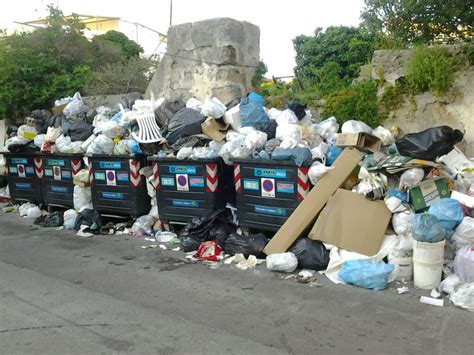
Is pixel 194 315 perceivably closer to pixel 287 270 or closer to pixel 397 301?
pixel 287 270

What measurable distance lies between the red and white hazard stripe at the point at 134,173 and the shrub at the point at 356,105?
2976mm

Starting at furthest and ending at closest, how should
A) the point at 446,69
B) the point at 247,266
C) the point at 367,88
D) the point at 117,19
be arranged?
the point at 117,19 < the point at 367,88 < the point at 446,69 < the point at 247,266

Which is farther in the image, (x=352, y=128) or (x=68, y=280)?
(x=352, y=128)

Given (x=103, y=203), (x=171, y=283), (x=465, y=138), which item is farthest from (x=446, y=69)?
(x=103, y=203)

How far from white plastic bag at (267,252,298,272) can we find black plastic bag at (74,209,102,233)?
3.34 meters

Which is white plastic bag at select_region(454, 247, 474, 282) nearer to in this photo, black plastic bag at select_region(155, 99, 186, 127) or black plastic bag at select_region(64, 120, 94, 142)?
black plastic bag at select_region(155, 99, 186, 127)

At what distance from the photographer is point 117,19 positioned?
35562 millimetres

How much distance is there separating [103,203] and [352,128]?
4.05m

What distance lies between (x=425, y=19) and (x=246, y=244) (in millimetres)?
3993

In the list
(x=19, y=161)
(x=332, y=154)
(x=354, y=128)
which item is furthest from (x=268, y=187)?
(x=19, y=161)

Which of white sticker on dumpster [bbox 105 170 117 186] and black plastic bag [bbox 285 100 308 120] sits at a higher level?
black plastic bag [bbox 285 100 308 120]

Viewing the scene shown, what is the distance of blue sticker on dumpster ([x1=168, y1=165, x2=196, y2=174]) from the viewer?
6680mm

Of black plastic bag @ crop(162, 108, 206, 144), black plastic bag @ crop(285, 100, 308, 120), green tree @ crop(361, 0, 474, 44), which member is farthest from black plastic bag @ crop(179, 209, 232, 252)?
green tree @ crop(361, 0, 474, 44)

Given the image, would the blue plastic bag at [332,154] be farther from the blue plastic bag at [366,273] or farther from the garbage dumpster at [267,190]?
the blue plastic bag at [366,273]
